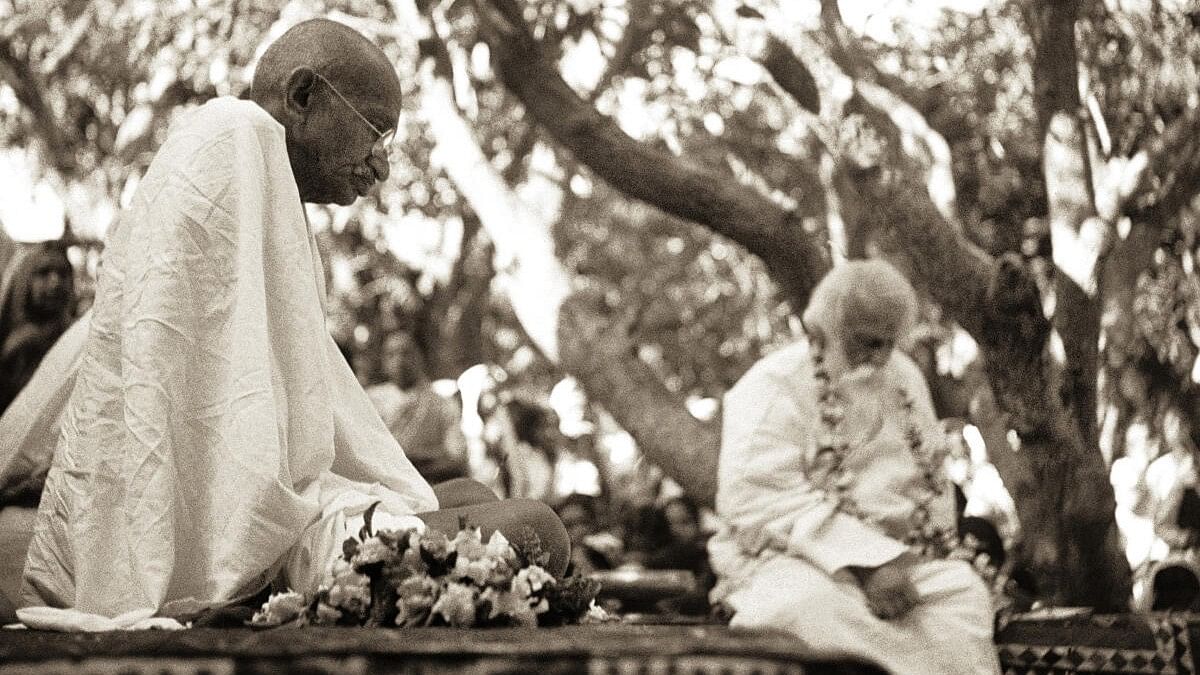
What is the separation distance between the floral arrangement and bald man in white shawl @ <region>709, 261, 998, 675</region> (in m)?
3.42

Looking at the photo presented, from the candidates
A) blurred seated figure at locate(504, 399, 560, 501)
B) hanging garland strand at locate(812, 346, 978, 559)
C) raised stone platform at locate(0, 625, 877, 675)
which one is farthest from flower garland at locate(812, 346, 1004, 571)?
blurred seated figure at locate(504, 399, 560, 501)

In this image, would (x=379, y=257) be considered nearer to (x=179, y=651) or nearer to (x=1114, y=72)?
(x=1114, y=72)

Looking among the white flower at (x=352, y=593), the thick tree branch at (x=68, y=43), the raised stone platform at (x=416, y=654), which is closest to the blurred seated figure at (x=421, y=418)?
the thick tree branch at (x=68, y=43)

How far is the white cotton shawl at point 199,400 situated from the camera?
3.16 meters

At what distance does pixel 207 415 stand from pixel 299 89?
0.84m

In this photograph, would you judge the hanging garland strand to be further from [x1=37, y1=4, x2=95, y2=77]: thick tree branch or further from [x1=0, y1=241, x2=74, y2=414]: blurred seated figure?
[x1=37, y1=4, x2=95, y2=77]: thick tree branch

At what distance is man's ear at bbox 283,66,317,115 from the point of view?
371 cm

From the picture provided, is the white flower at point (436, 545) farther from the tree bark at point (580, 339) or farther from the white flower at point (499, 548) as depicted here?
the tree bark at point (580, 339)

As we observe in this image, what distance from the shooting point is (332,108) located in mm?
3709

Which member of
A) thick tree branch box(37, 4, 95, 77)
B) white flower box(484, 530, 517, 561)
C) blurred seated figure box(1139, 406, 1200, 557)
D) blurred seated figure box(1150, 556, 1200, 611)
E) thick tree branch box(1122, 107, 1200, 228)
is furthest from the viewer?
thick tree branch box(37, 4, 95, 77)

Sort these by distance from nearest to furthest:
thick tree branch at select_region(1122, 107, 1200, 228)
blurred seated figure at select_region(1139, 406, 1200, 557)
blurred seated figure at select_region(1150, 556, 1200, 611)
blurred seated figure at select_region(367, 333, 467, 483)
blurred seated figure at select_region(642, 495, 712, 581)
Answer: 1. blurred seated figure at select_region(1150, 556, 1200, 611)
2. thick tree branch at select_region(1122, 107, 1200, 228)
3. blurred seated figure at select_region(1139, 406, 1200, 557)
4. blurred seated figure at select_region(367, 333, 467, 483)
5. blurred seated figure at select_region(642, 495, 712, 581)

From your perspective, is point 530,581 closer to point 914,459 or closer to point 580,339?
point 914,459

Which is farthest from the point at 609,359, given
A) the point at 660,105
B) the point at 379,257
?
the point at 379,257

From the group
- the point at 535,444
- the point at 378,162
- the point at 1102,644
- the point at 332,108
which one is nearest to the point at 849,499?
the point at 1102,644
